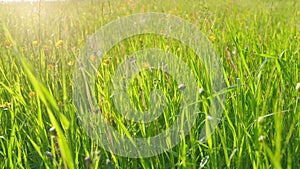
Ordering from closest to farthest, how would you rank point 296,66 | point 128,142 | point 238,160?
point 238,160, point 128,142, point 296,66

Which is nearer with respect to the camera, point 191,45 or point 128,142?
point 128,142

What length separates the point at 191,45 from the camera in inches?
74.0

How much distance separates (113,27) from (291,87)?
1.71 metres

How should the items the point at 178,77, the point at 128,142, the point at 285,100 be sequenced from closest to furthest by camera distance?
the point at 128,142
the point at 285,100
the point at 178,77

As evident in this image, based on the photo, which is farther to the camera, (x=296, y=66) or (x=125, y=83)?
(x=125, y=83)

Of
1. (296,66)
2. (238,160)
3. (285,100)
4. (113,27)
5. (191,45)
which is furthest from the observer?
(113,27)

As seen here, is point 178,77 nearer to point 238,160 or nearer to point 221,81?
point 221,81

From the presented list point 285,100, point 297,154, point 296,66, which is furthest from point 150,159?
point 296,66

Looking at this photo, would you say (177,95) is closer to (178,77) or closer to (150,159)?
(178,77)

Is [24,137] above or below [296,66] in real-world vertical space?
below

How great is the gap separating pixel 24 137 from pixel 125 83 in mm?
472

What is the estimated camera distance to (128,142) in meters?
1.00

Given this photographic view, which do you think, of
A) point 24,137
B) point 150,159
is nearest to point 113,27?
point 24,137

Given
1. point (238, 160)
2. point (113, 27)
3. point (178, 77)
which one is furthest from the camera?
point (113, 27)
